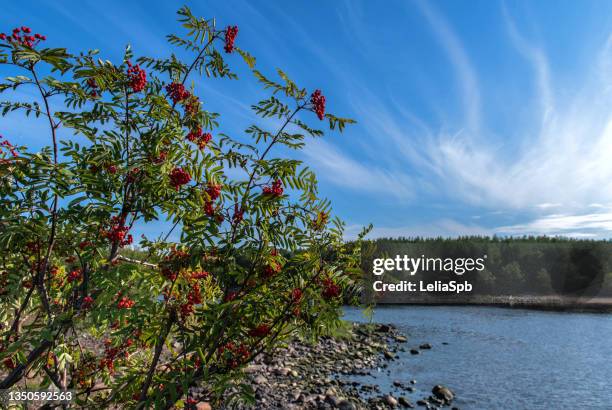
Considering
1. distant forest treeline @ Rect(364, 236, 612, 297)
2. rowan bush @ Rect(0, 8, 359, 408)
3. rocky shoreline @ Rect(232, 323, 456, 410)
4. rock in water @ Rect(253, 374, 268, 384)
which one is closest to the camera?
rowan bush @ Rect(0, 8, 359, 408)


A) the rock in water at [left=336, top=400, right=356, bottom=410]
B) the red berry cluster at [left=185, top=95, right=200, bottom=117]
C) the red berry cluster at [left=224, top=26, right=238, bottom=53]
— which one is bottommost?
the rock in water at [left=336, top=400, right=356, bottom=410]

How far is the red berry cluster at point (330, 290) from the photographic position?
441 cm

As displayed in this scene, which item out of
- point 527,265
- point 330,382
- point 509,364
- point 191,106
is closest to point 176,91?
point 191,106

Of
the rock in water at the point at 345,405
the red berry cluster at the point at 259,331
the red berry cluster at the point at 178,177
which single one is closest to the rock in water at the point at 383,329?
the rock in water at the point at 345,405

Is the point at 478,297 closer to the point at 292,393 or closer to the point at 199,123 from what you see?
the point at 292,393

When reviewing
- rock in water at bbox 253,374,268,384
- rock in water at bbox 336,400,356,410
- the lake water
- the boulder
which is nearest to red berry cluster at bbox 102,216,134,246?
rock in water at bbox 336,400,356,410

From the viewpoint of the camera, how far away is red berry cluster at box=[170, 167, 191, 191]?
462cm

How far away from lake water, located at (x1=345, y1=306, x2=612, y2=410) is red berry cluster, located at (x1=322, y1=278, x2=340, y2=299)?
11819 mm

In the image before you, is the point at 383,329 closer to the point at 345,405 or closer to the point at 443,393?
the point at 443,393

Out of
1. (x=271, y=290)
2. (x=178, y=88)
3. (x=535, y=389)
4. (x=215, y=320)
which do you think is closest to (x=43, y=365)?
(x=215, y=320)

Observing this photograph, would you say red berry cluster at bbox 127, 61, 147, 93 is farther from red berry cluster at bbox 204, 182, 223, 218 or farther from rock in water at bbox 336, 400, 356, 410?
rock in water at bbox 336, 400, 356, 410

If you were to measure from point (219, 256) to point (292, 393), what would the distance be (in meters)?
10.2

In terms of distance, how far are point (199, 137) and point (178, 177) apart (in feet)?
3.35

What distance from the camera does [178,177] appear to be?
4.63 metres
